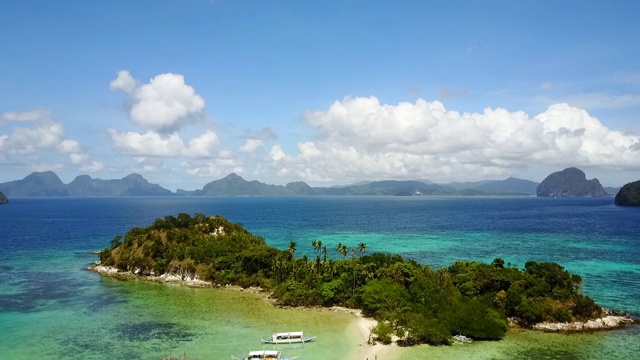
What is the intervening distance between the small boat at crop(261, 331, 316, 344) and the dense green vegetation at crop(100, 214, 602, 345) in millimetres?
9601

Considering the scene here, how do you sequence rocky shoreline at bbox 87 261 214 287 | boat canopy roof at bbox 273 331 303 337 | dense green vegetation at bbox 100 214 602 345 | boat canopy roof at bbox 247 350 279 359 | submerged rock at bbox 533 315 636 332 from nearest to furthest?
boat canopy roof at bbox 247 350 279 359 < boat canopy roof at bbox 273 331 303 337 < dense green vegetation at bbox 100 214 602 345 < submerged rock at bbox 533 315 636 332 < rocky shoreline at bbox 87 261 214 287

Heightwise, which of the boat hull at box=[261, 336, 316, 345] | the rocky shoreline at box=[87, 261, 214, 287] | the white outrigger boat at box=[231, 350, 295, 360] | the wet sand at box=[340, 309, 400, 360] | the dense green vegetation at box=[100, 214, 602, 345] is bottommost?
the wet sand at box=[340, 309, 400, 360]

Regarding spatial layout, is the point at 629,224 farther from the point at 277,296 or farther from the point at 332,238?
the point at 277,296

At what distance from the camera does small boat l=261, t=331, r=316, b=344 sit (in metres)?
51.6

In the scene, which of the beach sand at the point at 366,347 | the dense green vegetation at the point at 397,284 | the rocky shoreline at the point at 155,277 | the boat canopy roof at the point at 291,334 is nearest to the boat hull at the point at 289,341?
the boat canopy roof at the point at 291,334

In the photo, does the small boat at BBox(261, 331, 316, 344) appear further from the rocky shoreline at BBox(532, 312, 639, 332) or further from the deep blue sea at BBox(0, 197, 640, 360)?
the rocky shoreline at BBox(532, 312, 639, 332)

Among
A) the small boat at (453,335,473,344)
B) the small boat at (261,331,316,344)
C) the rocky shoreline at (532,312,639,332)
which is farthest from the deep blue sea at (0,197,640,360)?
the small boat at (261,331,316,344)

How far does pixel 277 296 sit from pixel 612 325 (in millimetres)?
50425

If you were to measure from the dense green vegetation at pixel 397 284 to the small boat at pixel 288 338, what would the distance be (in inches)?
378

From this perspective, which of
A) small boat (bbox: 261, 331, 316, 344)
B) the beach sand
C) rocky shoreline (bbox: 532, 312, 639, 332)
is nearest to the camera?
the beach sand

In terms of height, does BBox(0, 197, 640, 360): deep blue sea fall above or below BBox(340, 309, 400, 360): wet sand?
above

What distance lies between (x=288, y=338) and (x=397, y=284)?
20719mm

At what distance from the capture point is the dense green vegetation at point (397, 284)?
2151 inches

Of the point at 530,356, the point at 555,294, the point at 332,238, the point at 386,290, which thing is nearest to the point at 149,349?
the point at 386,290
